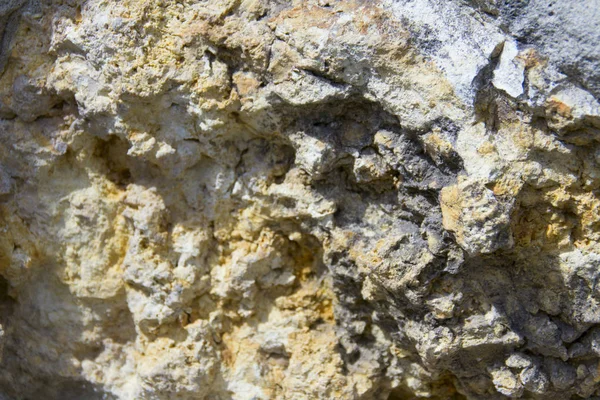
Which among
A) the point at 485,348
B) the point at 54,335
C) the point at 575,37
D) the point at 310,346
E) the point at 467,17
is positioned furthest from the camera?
the point at 54,335

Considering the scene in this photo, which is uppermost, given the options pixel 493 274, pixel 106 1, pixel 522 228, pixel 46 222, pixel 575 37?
pixel 106 1

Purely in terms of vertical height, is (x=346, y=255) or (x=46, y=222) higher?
(x=46, y=222)

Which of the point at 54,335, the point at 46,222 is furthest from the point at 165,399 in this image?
the point at 46,222

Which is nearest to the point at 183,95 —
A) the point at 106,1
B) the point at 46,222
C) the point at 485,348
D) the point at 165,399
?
the point at 106,1

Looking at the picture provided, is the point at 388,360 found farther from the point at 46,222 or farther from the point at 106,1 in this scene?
the point at 106,1

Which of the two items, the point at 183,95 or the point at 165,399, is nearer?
the point at 183,95

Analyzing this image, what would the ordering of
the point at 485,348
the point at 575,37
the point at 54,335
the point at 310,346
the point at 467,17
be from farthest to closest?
the point at 54,335, the point at 310,346, the point at 485,348, the point at 467,17, the point at 575,37

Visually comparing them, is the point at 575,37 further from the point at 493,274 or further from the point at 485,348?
the point at 485,348
